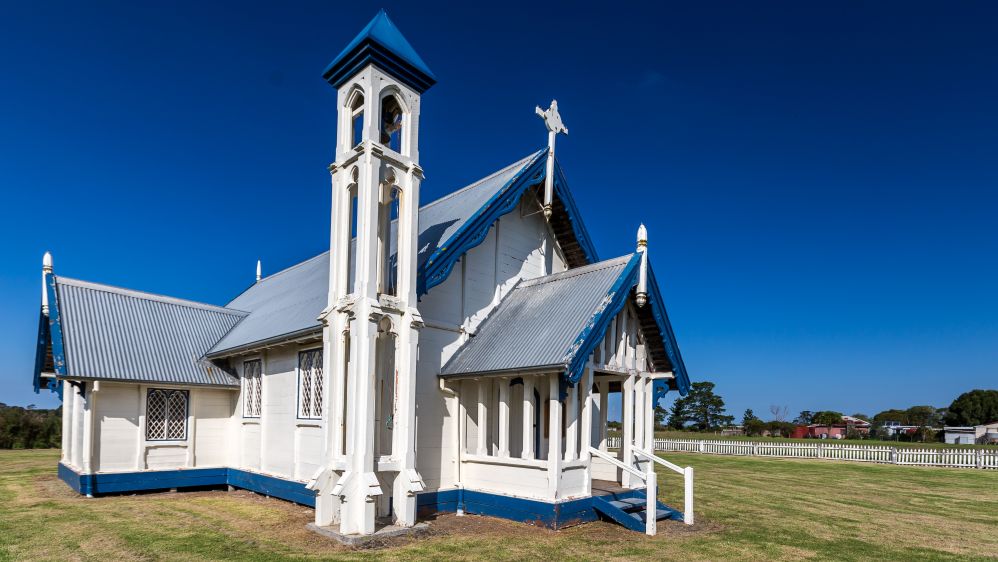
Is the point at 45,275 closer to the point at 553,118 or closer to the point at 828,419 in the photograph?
the point at 553,118

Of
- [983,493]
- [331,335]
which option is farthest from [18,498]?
[983,493]

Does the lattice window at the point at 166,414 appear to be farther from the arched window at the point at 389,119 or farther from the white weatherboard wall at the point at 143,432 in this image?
the arched window at the point at 389,119

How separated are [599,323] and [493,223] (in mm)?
4057

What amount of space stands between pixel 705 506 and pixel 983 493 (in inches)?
436

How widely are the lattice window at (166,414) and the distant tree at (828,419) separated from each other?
89.6 m

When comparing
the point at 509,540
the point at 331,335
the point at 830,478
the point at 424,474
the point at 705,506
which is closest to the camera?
the point at 509,540

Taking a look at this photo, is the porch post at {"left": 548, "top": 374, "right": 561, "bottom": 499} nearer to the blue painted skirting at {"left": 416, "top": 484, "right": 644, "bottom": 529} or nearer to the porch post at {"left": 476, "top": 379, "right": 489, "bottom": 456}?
the blue painted skirting at {"left": 416, "top": 484, "right": 644, "bottom": 529}

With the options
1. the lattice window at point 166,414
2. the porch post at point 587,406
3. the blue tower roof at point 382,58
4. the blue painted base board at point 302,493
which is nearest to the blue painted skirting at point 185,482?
the blue painted base board at point 302,493

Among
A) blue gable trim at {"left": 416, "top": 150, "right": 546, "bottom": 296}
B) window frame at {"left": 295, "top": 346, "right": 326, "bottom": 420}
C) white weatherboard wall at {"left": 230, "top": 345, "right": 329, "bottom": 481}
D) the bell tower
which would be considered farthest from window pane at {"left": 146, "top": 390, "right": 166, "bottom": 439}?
blue gable trim at {"left": 416, "top": 150, "right": 546, "bottom": 296}

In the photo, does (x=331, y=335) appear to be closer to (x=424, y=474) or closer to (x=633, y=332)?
(x=424, y=474)

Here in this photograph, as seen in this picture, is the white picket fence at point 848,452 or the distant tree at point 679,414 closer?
the white picket fence at point 848,452

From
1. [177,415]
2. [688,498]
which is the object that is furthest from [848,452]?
[177,415]

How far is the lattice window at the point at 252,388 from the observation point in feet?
58.5

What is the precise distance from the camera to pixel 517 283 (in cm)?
1631
